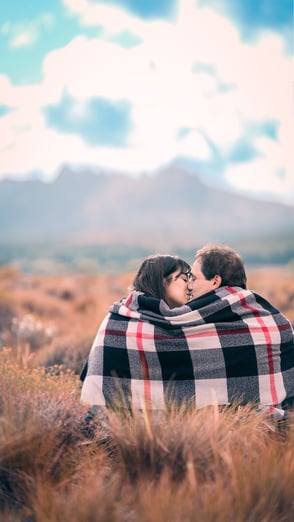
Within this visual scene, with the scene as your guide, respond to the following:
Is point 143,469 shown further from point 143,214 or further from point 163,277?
point 143,214

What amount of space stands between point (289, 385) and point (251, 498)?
1713 mm

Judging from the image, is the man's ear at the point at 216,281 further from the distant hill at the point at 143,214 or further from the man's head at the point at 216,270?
the distant hill at the point at 143,214

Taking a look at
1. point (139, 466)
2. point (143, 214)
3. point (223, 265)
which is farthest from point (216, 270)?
point (143, 214)

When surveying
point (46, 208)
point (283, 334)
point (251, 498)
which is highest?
point (46, 208)

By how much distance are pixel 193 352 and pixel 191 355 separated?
0.08 ft

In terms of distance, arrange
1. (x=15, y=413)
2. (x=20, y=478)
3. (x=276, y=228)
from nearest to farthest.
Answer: (x=20, y=478) < (x=15, y=413) < (x=276, y=228)

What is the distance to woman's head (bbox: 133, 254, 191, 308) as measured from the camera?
187 inches

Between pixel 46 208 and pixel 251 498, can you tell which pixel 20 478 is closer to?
pixel 251 498

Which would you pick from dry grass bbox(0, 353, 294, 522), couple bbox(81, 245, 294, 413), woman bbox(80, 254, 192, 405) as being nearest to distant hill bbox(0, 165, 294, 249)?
woman bbox(80, 254, 192, 405)

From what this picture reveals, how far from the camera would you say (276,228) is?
15362 centimetres

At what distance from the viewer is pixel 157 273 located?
187 inches

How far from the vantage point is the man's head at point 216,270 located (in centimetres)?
477

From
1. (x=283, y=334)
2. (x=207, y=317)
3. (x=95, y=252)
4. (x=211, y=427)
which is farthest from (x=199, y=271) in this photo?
(x=95, y=252)

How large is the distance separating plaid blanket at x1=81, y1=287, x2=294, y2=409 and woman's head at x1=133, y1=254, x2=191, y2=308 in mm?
169
